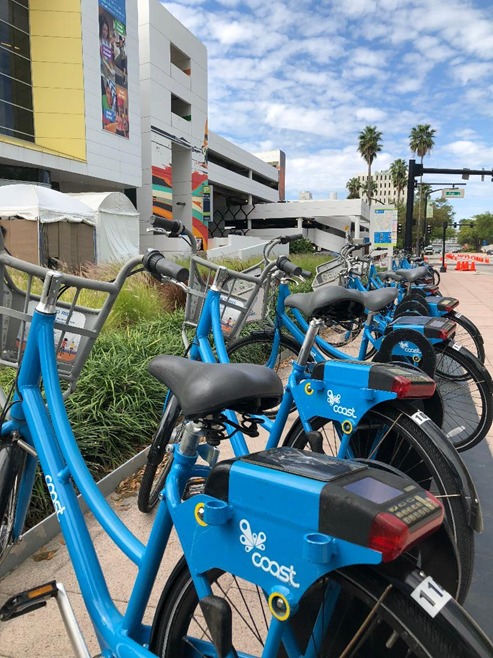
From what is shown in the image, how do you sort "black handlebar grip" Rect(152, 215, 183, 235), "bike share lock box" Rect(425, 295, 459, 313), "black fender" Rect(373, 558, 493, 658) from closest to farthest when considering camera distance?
"black fender" Rect(373, 558, 493, 658)
"black handlebar grip" Rect(152, 215, 183, 235)
"bike share lock box" Rect(425, 295, 459, 313)

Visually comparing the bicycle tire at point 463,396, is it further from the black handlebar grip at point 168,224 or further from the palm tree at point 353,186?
the palm tree at point 353,186

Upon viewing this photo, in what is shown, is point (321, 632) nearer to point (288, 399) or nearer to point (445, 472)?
point (445, 472)

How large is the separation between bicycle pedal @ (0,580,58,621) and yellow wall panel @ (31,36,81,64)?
26524 millimetres

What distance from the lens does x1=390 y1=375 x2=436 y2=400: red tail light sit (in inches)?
77.3

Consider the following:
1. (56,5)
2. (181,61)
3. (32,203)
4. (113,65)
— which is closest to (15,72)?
(56,5)

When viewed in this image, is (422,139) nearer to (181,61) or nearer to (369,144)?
(369,144)

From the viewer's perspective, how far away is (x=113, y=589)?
2.29m

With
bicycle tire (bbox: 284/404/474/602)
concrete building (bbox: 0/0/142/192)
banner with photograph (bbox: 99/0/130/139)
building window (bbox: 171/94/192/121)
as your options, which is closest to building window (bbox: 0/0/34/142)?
concrete building (bbox: 0/0/142/192)

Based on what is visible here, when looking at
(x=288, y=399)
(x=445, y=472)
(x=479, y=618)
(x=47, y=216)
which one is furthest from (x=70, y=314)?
(x=47, y=216)

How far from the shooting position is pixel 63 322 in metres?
1.97

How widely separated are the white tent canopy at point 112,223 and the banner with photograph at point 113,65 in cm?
619

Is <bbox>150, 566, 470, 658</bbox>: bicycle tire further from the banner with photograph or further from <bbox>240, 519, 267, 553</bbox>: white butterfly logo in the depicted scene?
the banner with photograph

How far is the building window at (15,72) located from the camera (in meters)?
22.6

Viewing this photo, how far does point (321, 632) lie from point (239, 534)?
33cm
